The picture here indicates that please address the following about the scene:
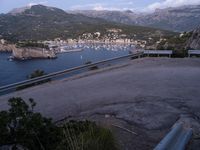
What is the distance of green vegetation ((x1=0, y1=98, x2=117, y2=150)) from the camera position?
4.34m

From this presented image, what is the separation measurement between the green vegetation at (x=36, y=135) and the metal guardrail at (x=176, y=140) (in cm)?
63

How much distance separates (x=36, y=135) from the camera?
4.59m

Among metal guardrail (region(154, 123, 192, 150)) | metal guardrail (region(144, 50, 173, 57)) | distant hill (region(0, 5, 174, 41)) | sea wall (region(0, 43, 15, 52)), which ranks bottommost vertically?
sea wall (region(0, 43, 15, 52))

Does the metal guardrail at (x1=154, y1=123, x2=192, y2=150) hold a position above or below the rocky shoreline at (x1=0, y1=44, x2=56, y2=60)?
above

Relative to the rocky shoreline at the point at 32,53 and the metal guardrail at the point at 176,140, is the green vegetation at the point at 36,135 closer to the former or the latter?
the metal guardrail at the point at 176,140

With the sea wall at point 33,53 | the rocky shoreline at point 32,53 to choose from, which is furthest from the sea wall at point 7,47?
the sea wall at point 33,53

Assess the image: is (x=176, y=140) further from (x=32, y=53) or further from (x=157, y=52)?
(x=32, y=53)

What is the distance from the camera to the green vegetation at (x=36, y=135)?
4.34m

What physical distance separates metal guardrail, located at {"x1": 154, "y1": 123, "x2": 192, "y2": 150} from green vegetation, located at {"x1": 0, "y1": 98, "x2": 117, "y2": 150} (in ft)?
2.05

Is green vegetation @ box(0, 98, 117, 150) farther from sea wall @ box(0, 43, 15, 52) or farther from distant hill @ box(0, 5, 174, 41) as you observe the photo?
distant hill @ box(0, 5, 174, 41)

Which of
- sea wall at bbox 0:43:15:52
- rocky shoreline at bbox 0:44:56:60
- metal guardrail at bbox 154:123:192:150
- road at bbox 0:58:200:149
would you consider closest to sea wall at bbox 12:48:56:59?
rocky shoreline at bbox 0:44:56:60

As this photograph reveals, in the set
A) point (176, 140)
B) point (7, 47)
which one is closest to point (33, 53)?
point (7, 47)

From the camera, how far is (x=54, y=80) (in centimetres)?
1334

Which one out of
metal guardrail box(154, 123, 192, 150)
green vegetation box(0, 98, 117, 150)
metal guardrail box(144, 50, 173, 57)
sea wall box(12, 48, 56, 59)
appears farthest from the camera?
sea wall box(12, 48, 56, 59)
